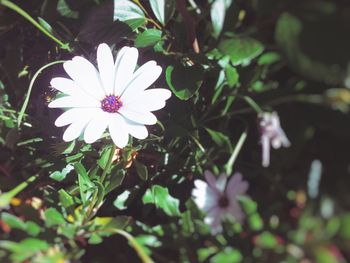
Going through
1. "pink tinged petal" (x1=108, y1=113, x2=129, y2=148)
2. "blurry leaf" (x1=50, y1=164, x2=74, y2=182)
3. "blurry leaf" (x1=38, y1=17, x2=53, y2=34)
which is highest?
"blurry leaf" (x1=38, y1=17, x2=53, y2=34)

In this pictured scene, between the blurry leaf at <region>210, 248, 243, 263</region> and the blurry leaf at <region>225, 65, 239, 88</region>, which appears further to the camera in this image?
the blurry leaf at <region>225, 65, 239, 88</region>

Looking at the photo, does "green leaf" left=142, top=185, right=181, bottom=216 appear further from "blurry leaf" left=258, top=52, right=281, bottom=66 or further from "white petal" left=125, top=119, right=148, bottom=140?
"blurry leaf" left=258, top=52, right=281, bottom=66

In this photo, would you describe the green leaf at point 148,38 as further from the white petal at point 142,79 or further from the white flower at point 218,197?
the white flower at point 218,197

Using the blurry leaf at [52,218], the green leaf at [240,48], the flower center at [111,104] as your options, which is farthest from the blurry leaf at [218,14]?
the blurry leaf at [52,218]

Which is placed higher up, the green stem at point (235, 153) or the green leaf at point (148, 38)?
the green leaf at point (148, 38)

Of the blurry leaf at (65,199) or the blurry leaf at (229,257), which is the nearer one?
the blurry leaf at (229,257)

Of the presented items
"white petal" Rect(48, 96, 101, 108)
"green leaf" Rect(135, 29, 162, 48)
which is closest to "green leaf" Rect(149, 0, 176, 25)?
"green leaf" Rect(135, 29, 162, 48)

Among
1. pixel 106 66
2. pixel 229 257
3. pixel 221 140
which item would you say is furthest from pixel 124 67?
pixel 229 257

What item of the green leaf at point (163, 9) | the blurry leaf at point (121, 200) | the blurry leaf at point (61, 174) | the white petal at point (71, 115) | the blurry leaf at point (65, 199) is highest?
the green leaf at point (163, 9)
